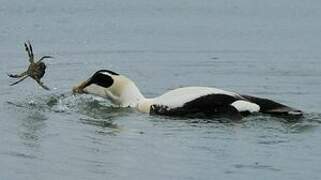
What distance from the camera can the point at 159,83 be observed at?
13.3 m

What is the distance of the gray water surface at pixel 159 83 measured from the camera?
8445 mm

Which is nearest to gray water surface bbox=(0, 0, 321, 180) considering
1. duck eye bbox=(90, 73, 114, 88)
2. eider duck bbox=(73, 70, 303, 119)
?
eider duck bbox=(73, 70, 303, 119)

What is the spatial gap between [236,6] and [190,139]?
1282cm

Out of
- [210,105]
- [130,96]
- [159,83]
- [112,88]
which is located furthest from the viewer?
[159,83]

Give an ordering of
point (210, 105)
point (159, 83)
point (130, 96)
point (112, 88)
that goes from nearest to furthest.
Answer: point (210, 105)
point (130, 96)
point (112, 88)
point (159, 83)

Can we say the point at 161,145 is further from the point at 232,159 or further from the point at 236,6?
the point at 236,6

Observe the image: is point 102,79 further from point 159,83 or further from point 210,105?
point 159,83

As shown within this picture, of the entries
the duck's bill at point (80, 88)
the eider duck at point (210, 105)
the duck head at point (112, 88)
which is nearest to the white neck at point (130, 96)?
the duck head at point (112, 88)

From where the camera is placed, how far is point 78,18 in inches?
768

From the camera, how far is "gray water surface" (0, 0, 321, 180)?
845 centimetres

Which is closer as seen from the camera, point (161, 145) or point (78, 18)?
point (161, 145)

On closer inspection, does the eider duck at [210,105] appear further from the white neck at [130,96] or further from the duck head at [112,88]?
the duck head at [112,88]

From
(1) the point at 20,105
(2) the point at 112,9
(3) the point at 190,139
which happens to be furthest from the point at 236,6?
(3) the point at 190,139

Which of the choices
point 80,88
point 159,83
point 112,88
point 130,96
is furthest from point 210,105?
point 159,83
